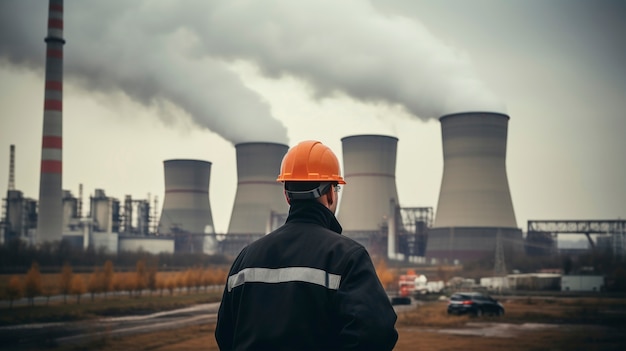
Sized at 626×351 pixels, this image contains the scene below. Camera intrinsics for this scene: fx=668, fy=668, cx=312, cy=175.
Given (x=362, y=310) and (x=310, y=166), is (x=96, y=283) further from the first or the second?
(x=362, y=310)

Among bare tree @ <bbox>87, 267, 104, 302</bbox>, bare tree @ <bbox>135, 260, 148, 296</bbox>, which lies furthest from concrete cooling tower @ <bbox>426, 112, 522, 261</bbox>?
bare tree @ <bbox>87, 267, 104, 302</bbox>

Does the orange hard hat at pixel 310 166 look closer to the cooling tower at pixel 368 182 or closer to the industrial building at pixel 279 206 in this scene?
the industrial building at pixel 279 206

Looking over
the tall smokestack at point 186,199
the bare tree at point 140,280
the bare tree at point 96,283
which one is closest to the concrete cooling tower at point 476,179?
the bare tree at point 140,280

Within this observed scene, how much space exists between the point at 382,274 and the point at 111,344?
1964 cm

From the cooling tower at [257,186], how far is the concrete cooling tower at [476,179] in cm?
908

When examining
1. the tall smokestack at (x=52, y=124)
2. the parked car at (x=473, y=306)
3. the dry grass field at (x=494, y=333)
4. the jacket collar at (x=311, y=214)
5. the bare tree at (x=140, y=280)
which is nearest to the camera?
the jacket collar at (x=311, y=214)

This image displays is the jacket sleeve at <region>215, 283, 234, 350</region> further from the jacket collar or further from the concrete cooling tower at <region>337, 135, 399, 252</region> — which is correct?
the concrete cooling tower at <region>337, 135, 399, 252</region>

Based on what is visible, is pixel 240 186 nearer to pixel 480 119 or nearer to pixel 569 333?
pixel 480 119

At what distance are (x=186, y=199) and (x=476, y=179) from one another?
1780 cm

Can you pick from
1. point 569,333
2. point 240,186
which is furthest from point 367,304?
point 240,186

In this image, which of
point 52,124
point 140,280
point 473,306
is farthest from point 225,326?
point 52,124

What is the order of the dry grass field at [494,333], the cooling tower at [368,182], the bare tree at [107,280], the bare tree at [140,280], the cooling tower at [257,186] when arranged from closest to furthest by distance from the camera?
the dry grass field at [494,333] < the bare tree at [107,280] < the bare tree at [140,280] < the cooling tower at [368,182] < the cooling tower at [257,186]

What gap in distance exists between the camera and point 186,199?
39.4 m

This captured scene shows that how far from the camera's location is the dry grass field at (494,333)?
10.6m
